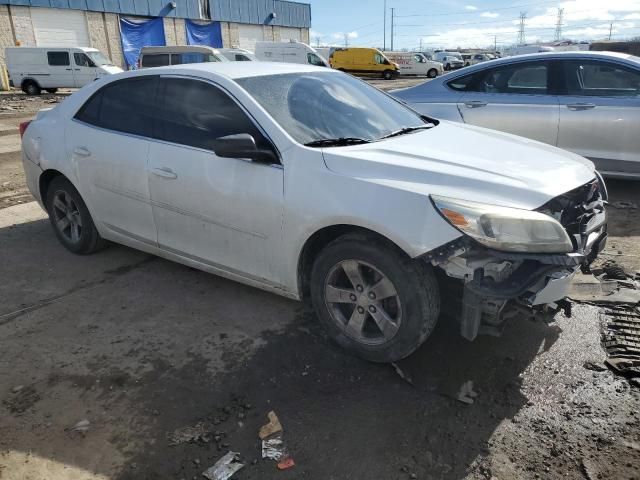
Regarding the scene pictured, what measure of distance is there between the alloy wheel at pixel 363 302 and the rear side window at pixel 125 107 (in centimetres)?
188

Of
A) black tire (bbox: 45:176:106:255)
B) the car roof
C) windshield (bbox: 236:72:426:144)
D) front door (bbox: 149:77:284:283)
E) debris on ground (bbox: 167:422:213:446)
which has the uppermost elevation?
the car roof

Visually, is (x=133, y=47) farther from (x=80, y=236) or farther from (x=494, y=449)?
(x=494, y=449)

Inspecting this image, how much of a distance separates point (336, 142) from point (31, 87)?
26.2 meters

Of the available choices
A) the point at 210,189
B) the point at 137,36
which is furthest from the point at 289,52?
the point at 210,189

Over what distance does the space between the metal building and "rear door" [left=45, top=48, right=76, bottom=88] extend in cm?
591

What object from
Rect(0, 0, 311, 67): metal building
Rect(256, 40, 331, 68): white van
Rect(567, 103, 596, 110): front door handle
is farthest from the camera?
Rect(256, 40, 331, 68): white van

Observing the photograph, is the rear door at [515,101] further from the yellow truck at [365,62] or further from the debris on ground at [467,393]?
the yellow truck at [365,62]

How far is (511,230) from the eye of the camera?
2.54 m

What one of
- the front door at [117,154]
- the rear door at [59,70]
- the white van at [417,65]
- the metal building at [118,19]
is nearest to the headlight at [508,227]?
the front door at [117,154]

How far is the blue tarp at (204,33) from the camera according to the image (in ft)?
124

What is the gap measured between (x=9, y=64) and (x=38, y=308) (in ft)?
81.7

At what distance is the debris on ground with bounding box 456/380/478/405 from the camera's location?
2.75 metres

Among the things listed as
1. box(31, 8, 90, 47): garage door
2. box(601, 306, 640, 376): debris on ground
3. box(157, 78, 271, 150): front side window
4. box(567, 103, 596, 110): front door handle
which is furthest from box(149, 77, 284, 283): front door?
box(31, 8, 90, 47): garage door

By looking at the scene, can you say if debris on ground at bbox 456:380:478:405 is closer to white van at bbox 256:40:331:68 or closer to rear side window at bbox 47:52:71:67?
rear side window at bbox 47:52:71:67
